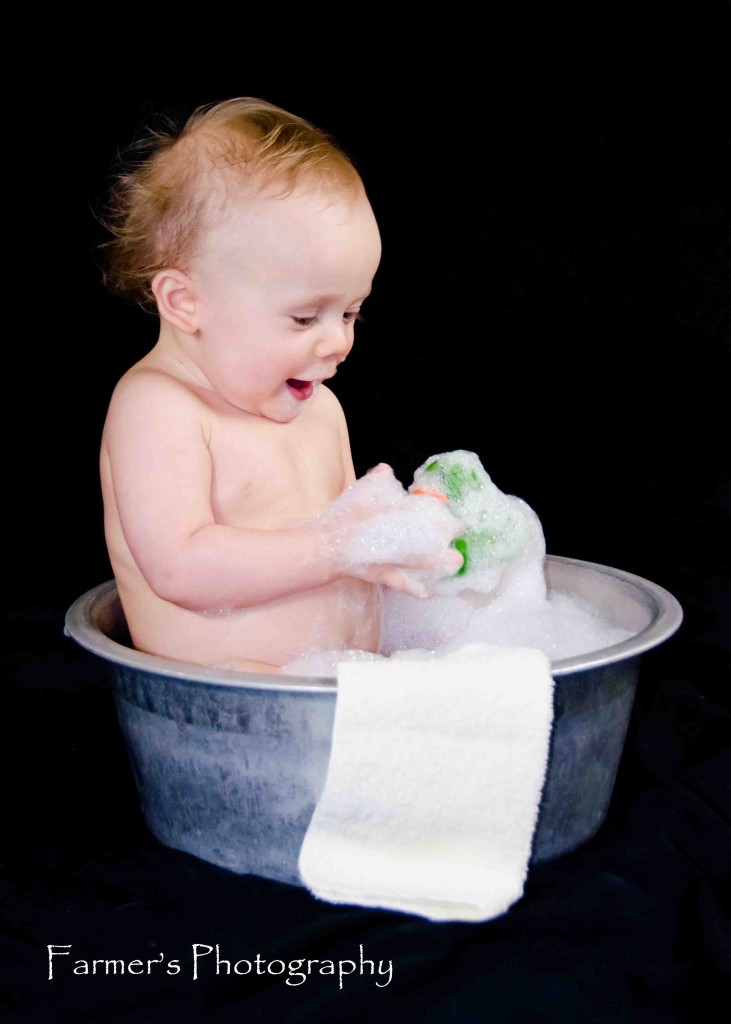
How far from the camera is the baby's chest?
3.94 ft

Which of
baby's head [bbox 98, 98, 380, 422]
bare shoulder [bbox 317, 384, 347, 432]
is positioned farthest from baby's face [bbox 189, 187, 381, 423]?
bare shoulder [bbox 317, 384, 347, 432]

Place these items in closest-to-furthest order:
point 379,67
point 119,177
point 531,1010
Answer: point 531,1010
point 119,177
point 379,67

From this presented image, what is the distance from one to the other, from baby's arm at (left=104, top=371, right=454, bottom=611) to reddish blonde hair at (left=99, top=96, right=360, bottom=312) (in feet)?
0.49

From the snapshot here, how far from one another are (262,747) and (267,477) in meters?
0.29

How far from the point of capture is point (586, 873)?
1141 millimetres

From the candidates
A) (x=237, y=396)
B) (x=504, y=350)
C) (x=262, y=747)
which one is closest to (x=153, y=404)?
(x=237, y=396)

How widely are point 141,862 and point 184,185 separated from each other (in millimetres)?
643

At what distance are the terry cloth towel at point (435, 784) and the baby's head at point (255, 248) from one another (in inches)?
13.1

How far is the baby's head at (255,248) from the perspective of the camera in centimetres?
114

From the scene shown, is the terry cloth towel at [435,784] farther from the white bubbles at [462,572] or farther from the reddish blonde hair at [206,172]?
the reddish blonde hair at [206,172]

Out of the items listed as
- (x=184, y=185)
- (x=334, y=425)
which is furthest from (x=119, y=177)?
(x=334, y=425)

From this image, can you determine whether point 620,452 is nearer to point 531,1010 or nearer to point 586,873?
point 586,873

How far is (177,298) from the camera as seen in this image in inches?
47.1

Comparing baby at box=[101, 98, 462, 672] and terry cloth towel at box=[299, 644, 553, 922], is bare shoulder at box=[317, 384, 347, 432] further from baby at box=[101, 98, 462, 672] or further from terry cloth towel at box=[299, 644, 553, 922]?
terry cloth towel at box=[299, 644, 553, 922]
